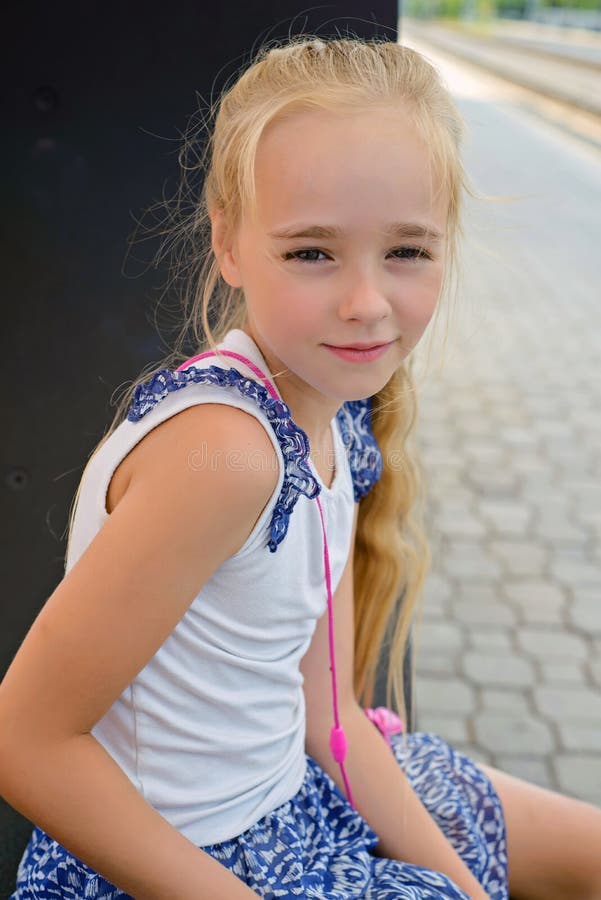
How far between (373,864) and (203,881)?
1.09 ft

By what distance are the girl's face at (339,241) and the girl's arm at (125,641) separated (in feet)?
0.45

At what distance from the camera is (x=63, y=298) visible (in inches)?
69.9

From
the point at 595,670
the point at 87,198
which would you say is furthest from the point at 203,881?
the point at 595,670

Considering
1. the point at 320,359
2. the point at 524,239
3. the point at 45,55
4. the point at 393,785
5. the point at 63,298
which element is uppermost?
the point at 45,55

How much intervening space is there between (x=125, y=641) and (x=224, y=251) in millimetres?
518

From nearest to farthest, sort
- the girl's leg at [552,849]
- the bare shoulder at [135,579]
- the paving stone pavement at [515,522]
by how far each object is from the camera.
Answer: the bare shoulder at [135,579], the girl's leg at [552,849], the paving stone pavement at [515,522]

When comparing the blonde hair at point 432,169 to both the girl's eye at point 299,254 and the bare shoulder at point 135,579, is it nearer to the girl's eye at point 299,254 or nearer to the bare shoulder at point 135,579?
the girl's eye at point 299,254

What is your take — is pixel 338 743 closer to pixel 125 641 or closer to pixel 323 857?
pixel 323 857

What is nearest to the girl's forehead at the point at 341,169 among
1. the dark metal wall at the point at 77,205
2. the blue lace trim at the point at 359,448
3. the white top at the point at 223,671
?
the white top at the point at 223,671

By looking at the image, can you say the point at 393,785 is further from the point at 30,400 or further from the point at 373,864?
the point at 30,400

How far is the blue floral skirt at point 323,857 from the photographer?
50.3 inches

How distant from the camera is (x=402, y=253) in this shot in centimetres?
122

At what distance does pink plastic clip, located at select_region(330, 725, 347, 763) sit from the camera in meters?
1.52

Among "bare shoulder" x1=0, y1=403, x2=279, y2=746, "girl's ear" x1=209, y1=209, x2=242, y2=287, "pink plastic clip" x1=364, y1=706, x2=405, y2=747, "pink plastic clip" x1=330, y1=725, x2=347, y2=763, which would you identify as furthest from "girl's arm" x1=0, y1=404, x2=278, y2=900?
"pink plastic clip" x1=364, y1=706, x2=405, y2=747
